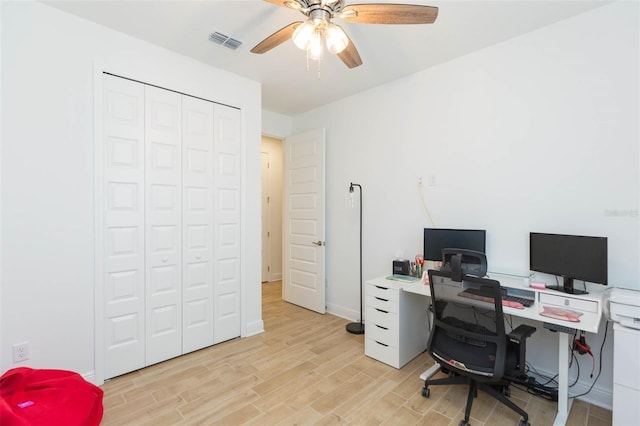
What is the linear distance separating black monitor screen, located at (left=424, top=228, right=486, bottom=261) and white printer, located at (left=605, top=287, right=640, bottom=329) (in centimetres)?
92

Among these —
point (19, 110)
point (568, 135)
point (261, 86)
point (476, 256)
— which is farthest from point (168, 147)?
point (568, 135)

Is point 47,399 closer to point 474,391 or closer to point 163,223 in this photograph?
point 163,223

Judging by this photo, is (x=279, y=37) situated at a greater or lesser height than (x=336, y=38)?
greater

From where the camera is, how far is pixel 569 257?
213 cm

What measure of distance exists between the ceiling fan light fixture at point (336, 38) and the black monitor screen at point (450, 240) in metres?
1.81

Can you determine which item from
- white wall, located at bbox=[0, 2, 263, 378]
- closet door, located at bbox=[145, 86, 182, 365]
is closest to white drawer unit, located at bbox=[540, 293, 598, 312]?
closet door, located at bbox=[145, 86, 182, 365]

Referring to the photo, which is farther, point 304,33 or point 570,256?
point 570,256

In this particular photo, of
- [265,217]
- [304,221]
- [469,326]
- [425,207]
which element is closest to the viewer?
[469,326]

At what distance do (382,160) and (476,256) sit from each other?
172 cm

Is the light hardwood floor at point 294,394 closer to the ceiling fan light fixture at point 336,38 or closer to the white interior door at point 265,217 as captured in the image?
the ceiling fan light fixture at point 336,38

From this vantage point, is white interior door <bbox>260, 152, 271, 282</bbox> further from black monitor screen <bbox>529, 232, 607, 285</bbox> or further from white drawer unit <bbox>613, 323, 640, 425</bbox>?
white drawer unit <bbox>613, 323, 640, 425</bbox>

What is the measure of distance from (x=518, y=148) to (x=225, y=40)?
2.68 metres

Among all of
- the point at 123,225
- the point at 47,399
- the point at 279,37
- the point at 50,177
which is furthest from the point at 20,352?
the point at 279,37

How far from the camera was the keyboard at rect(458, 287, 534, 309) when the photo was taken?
6.12ft
